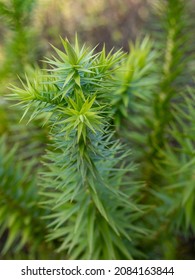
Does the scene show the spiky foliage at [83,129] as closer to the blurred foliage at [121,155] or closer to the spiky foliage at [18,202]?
the blurred foliage at [121,155]

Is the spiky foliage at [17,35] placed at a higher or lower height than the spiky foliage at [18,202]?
higher

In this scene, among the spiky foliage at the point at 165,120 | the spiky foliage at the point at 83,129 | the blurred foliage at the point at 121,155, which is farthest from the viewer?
the spiky foliage at the point at 165,120

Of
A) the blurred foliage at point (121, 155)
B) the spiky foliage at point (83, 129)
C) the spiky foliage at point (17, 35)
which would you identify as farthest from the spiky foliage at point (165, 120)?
the spiky foliage at point (17, 35)

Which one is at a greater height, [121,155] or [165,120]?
[165,120]

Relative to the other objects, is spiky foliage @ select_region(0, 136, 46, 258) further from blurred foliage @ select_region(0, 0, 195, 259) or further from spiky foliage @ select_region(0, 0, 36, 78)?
spiky foliage @ select_region(0, 0, 36, 78)

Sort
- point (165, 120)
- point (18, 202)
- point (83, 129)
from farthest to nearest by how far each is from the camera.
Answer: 1. point (165, 120)
2. point (18, 202)
3. point (83, 129)

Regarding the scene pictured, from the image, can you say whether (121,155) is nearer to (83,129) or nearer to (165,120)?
(165,120)

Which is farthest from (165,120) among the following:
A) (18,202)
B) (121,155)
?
(18,202)

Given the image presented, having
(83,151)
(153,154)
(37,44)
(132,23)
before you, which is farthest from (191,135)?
(132,23)

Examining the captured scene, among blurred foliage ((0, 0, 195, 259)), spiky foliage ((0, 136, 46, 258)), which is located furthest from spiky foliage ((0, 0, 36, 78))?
spiky foliage ((0, 136, 46, 258))

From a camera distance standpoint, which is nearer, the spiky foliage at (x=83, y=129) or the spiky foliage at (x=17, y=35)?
the spiky foliage at (x=83, y=129)

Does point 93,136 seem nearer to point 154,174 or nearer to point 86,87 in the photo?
point 86,87
